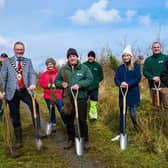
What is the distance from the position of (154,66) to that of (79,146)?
A: 294 centimetres

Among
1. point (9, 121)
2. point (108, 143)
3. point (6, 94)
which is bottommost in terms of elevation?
point (108, 143)

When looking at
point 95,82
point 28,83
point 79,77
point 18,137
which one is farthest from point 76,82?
point 95,82

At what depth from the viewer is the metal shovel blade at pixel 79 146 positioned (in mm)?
8411

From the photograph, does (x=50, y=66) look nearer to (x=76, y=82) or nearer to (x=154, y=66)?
(x=76, y=82)

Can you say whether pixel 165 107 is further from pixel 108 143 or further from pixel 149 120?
pixel 108 143

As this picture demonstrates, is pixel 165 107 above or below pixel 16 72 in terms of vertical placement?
below

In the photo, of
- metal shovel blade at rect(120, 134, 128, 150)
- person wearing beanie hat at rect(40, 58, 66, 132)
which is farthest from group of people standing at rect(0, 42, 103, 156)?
person wearing beanie hat at rect(40, 58, 66, 132)

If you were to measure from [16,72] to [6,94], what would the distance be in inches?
19.7

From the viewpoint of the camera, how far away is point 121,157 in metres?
8.03

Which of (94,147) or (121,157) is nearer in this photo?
(121,157)

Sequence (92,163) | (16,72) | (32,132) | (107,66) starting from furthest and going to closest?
(107,66) → (32,132) → (16,72) → (92,163)

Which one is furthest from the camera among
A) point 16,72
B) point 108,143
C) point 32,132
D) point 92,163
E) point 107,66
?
point 107,66

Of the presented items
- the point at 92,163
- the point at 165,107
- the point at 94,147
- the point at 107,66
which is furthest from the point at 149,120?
the point at 107,66

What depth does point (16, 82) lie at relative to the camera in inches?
341
